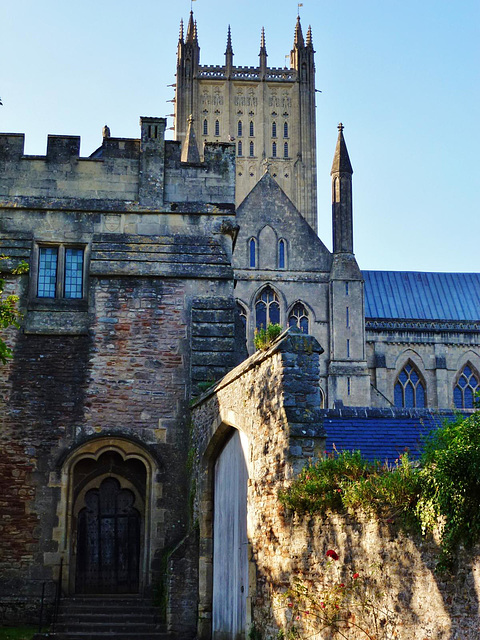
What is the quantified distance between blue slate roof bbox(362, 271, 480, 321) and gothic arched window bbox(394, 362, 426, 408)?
2.55m

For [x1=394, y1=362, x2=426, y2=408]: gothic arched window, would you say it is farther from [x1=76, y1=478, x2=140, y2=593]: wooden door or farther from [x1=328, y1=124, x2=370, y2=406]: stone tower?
[x1=76, y1=478, x2=140, y2=593]: wooden door

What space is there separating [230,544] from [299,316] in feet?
86.7

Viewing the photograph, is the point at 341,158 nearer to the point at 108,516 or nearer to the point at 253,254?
the point at 253,254

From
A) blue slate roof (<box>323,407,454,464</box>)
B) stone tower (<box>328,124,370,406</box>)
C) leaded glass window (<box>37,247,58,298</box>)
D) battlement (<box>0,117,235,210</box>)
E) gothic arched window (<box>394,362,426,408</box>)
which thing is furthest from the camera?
gothic arched window (<box>394,362,426,408</box>)

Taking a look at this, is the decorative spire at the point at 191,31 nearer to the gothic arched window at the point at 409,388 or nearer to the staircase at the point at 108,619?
the gothic arched window at the point at 409,388

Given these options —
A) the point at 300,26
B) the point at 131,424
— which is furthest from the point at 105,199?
the point at 300,26

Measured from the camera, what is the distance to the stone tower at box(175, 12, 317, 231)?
205ft

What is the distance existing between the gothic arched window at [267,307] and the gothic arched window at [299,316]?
624 mm

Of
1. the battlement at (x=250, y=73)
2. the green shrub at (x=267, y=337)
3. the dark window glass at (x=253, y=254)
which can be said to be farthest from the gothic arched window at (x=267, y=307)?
the battlement at (x=250, y=73)

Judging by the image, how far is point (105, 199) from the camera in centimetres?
1661

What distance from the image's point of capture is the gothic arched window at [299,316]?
Answer: 38.5 metres

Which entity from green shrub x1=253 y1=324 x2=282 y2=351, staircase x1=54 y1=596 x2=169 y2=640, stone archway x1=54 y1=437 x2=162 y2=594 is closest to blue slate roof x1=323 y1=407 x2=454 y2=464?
green shrub x1=253 y1=324 x2=282 y2=351

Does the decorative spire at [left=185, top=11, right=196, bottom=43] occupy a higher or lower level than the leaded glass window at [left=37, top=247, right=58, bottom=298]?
higher

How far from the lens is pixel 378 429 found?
1453cm
